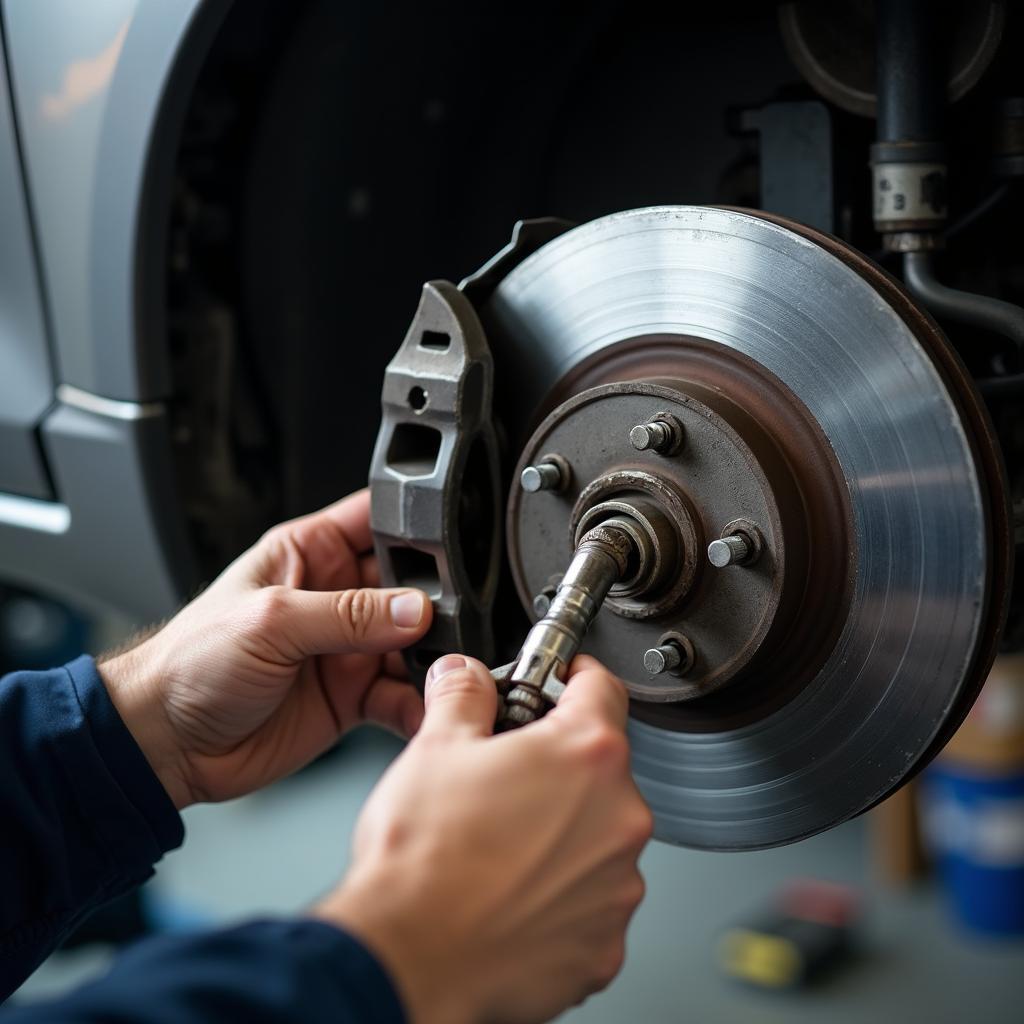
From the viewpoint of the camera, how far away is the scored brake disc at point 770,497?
22.5 inches

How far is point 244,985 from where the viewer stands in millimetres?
387

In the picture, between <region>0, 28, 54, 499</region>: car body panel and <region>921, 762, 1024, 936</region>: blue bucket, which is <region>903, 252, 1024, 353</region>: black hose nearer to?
<region>0, 28, 54, 499</region>: car body panel

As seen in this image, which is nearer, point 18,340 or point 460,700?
point 460,700

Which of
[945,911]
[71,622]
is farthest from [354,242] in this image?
[71,622]

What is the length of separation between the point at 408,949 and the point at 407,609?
0.29 m

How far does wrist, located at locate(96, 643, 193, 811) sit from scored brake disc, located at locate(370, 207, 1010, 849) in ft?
0.81

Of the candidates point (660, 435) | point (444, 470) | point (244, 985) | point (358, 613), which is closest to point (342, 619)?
point (358, 613)

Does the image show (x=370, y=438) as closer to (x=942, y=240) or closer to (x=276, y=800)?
(x=942, y=240)

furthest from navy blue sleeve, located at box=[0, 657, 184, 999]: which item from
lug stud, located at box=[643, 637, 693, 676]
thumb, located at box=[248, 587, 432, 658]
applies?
lug stud, located at box=[643, 637, 693, 676]

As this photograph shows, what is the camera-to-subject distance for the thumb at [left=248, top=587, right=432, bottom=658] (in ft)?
2.28

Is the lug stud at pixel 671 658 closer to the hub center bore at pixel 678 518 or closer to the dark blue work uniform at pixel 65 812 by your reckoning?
the hub center bore at pixel 678 518

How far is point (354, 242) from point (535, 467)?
370 millimetres

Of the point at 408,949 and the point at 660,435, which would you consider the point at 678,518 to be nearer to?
the point at 660,435

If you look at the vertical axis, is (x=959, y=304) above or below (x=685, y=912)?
above
